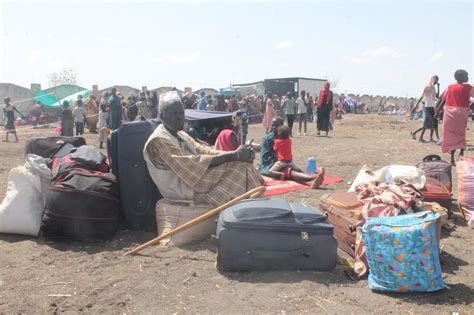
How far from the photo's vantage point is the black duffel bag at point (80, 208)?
4.18 meters

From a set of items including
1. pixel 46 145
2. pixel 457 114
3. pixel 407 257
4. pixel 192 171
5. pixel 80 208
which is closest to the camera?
pixel 407 257

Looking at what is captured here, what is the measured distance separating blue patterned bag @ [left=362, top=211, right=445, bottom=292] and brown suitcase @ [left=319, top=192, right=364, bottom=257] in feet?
1.79

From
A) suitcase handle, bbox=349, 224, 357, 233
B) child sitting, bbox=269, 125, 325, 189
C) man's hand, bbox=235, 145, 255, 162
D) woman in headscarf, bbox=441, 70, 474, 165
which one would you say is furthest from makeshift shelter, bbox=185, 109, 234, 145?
suitcase handle, bbox=349, 224, 357, 233

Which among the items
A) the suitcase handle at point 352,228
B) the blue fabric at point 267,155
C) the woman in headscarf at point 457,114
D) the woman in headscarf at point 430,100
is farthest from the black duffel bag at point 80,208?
the woman in headscarf at point 430,100

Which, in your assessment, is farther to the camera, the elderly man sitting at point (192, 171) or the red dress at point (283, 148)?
the red dress at point (283, 148)

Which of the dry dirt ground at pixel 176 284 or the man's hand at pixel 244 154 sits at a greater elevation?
the man's hand at pixel 244 154

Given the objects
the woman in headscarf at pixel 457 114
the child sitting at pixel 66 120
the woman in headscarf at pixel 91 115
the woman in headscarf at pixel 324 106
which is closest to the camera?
the woman in headscarf at pixel 457 114

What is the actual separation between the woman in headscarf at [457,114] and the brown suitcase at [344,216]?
4708mm

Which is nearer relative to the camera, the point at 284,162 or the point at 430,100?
the point at 284,162

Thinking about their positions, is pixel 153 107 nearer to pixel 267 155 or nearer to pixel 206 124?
pixel 206 124

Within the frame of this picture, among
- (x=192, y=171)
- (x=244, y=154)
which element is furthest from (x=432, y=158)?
(x=192, y=171)

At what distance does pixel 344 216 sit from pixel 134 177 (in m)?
2.08

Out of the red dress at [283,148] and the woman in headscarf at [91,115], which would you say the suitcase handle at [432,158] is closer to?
the red dress at [283,148]

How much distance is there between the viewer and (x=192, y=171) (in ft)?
14.2
